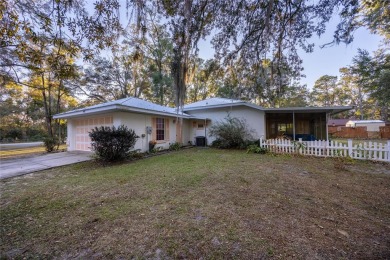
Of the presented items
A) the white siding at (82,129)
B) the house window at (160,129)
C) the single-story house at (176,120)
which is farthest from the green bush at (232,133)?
the white siding at (82,129)

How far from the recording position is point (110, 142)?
6.50m

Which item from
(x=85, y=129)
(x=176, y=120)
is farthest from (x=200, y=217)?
(x=85, y=129)

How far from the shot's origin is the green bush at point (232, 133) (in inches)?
413

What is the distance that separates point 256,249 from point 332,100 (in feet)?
131

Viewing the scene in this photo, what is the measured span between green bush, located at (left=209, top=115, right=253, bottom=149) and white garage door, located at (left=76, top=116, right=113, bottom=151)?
6.78m

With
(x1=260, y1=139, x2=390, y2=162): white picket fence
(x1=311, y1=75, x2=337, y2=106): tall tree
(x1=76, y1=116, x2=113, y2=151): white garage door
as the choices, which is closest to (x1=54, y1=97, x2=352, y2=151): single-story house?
(x1=76, y1=116, x2=113, y2=151): white garage door

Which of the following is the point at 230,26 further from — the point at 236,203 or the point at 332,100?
the point at 332,100

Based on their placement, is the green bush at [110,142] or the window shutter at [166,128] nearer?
the green bush at [110,142]

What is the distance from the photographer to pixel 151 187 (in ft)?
13.1

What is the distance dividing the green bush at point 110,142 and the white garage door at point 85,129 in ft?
8.87

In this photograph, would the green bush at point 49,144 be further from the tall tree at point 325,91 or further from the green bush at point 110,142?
the tall tree at point 325,91

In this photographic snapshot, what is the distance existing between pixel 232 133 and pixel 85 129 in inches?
346

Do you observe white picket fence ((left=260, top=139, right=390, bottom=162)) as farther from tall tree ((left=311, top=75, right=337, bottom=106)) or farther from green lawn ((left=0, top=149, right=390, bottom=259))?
tall tree ((left=311, top=75, right=337, bottom=106))

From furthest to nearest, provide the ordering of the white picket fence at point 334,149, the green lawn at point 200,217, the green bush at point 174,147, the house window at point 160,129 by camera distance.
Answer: the green bush at point 174,147
the house window at point 160,129
the white picket fence at point 334,149
the green lawn at point 200,217
